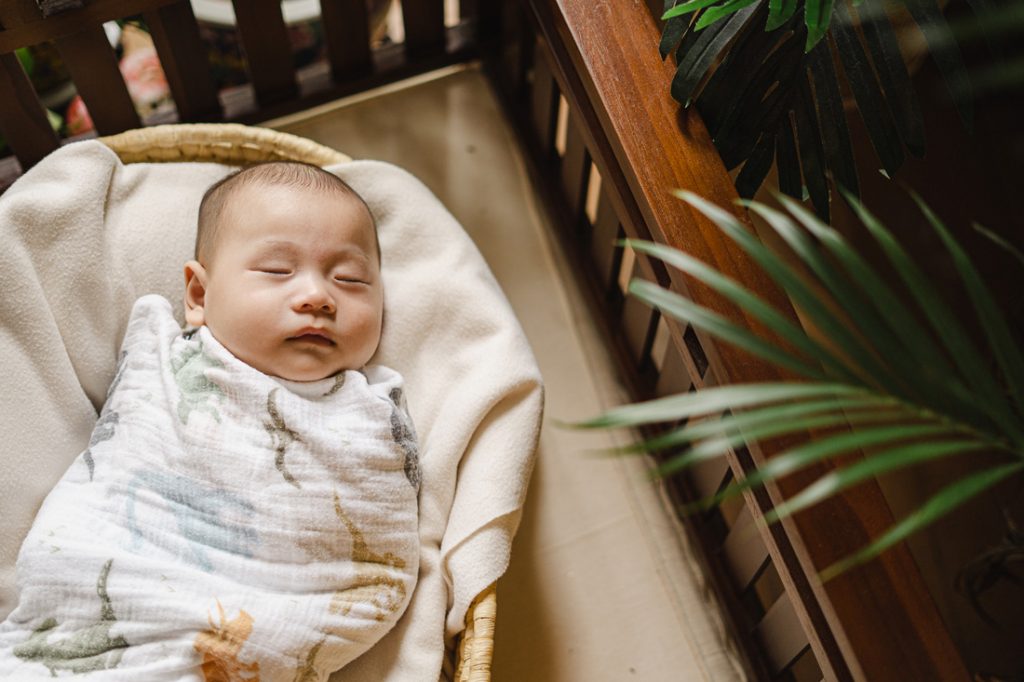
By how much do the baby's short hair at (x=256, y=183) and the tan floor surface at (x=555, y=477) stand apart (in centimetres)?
33

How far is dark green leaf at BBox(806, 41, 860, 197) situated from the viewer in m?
0.88

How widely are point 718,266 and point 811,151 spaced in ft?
0.52

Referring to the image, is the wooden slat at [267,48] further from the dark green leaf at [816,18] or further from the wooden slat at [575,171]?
the dark green leaf at [816,18]

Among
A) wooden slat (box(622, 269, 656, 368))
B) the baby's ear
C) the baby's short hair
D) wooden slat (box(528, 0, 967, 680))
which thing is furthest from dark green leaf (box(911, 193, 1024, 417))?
the baby's ear

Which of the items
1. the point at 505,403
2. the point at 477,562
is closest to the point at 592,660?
the point at 477,562

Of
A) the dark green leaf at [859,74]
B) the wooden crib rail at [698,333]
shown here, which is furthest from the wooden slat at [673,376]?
the dark green leaf at [859,74]

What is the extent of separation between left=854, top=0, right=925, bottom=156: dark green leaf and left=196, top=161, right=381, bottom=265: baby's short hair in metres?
0.60

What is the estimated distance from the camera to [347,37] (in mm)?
1331

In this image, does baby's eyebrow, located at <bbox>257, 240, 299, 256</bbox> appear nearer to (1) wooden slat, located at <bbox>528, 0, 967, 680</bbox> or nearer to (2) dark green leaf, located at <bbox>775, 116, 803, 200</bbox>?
(1) wooden slat, located at <bbox>528, 0, 967, 680</bbox>

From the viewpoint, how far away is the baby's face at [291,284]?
0.99 m

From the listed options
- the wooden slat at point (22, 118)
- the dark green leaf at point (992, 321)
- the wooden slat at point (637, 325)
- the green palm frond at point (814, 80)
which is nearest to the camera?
the dark green leaf at point (992, 321)

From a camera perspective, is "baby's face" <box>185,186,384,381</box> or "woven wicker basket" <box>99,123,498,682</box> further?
"woven wicker basket" <box>99,123,498,682</box>

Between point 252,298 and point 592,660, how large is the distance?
615mm

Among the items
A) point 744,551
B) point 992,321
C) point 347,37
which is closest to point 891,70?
point 992,321
